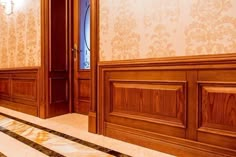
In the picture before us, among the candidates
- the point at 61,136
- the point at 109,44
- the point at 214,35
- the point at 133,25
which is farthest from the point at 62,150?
the point at 214,35

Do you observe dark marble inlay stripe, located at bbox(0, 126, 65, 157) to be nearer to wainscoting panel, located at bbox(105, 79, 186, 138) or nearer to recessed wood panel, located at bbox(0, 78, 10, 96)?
wainscoting panel, located at bbox(105, 79, 186, 138)

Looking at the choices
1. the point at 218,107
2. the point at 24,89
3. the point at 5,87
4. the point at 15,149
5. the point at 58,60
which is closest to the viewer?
the point at 218,107

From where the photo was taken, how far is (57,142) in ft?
7.25

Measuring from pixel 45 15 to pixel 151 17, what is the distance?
1890 mm

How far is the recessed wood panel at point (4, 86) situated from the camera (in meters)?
4.29

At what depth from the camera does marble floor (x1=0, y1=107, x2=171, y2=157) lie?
1914mm

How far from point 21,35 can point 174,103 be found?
2998 mm

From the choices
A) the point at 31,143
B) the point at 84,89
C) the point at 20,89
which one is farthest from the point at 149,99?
the point at 20,89

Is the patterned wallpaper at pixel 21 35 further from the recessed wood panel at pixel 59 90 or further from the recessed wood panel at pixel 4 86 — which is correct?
the recessed wood panel at pixel 59 90

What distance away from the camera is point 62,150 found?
1986 millimetres

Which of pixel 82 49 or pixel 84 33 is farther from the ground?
pixel 84 33

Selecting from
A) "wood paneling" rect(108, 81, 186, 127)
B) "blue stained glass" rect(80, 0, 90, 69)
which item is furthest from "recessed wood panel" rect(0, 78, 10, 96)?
"wood paneling" rect(108, 81, 186, 127)

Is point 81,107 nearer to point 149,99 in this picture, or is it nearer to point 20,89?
point 20,89

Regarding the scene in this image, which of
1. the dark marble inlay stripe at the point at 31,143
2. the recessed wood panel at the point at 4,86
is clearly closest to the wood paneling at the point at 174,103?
the dark marble inlay stripe at the point at 31,143
